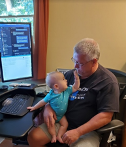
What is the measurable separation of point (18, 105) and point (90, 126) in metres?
0.60

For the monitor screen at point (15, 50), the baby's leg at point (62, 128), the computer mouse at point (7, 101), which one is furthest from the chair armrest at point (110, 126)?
the monitor screen at point (15, 50)

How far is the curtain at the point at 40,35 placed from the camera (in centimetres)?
212

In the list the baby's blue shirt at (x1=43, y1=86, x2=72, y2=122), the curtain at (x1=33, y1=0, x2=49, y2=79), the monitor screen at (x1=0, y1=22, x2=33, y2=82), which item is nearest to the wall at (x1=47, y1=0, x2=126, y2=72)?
the curtain at (x1=33, y1=0, x2=49, y2=79)

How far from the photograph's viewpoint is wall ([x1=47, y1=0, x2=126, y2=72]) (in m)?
2.13

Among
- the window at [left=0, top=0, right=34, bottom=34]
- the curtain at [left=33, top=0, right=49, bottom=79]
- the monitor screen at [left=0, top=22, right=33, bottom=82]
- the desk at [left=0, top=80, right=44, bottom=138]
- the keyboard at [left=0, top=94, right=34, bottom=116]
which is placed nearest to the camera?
the desk at [left=0, top=80, right=44, bottom=138]

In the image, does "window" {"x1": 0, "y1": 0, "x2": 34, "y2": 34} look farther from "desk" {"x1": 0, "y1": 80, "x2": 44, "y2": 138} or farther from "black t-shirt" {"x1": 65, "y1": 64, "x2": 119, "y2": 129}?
"desk" {"x1": 0, "y1": 80, "x2": 44, "y2": 138}

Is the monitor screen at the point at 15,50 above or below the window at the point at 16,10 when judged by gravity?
below

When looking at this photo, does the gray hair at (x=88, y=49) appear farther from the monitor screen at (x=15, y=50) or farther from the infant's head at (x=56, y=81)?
the monitor screen at (x=15, y=50)

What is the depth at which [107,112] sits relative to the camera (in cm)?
128

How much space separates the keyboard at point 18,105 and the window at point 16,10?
1.20 metres

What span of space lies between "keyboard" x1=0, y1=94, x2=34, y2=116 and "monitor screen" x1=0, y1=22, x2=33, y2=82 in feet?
0.98

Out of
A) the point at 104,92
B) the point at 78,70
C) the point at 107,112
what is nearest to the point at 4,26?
the point at 78,70

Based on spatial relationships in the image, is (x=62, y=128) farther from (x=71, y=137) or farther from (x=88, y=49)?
(x=88, y=49)

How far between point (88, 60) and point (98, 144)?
66 cm
